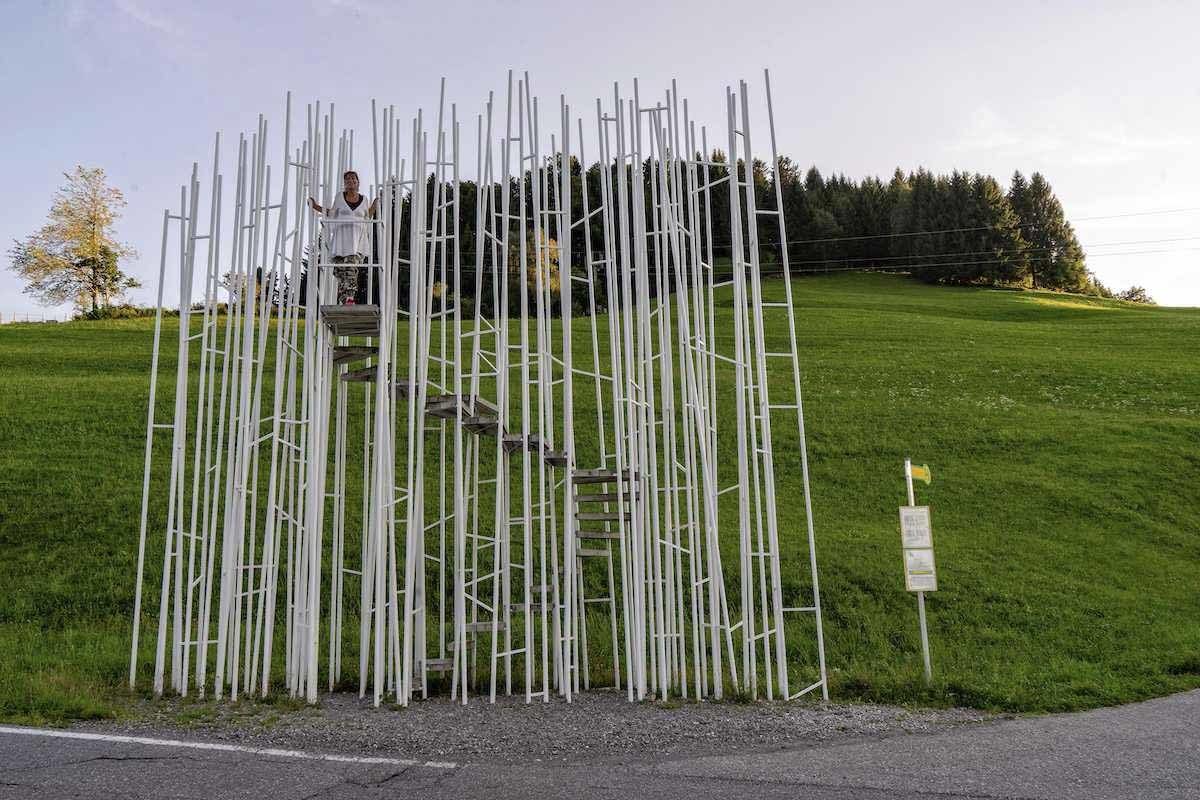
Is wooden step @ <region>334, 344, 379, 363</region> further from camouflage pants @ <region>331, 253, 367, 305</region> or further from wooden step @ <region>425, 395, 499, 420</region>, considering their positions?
wooden step @ <region>425, 395, 499, 420</region>

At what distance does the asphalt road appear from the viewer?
4.78 m

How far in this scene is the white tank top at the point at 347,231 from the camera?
23.7ft

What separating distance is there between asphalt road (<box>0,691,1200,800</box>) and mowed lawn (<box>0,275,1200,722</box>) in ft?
4.23

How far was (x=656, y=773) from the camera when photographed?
5.15m

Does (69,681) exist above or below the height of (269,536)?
below

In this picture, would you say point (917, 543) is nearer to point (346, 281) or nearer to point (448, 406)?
point (448, 406)

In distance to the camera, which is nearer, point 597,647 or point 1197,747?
point 1197,747

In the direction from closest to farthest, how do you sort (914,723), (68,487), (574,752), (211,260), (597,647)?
(574,752) → (914,723) → (211,260) → (597,647) → (68,487)

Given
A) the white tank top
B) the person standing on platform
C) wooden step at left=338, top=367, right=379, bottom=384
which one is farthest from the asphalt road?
the white tank top

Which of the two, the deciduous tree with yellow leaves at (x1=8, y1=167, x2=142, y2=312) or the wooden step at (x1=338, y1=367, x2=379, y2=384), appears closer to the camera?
the wooden step at (x1=338, y1=367, x2=379, y2=384)

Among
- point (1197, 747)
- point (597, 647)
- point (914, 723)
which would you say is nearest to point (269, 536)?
point (597, 647)

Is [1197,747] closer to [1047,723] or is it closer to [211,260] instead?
[1047,723]

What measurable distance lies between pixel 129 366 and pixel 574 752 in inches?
771

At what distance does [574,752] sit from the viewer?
221 inches
